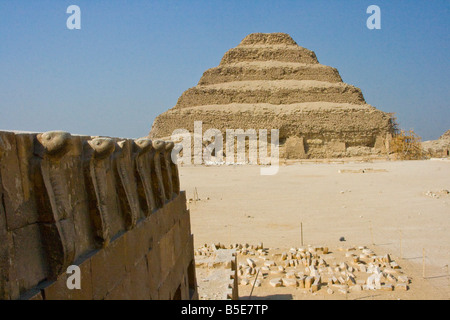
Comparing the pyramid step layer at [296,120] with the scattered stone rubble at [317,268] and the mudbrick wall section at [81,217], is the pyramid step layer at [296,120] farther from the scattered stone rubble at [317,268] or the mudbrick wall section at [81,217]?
the mudbrick wall section at [81,217]

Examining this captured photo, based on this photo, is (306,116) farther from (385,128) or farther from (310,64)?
(310,64)

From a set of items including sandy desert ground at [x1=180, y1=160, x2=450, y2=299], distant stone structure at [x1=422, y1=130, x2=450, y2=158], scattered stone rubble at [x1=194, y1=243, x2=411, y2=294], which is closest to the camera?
scattered stone rubble at [x1=194, y1=243, x2=411, y2=294]

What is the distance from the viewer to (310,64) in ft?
233

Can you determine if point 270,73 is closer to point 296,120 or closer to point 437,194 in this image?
point 296,120

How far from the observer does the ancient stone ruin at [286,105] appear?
57562mm

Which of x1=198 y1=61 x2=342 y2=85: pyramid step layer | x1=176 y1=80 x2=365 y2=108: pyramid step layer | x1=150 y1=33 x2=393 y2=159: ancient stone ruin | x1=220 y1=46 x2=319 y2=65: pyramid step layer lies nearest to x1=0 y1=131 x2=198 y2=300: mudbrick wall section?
x1=150 y1=33 x2=393 y2=159: ancient stone ruin

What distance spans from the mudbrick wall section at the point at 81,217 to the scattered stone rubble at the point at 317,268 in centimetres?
373

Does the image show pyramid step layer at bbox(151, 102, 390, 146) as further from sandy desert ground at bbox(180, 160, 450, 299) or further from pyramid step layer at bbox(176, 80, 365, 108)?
sandy desert ground at bbox(180, 160, 450, 299)

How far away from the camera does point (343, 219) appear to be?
13.5 metres

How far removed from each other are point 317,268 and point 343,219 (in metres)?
5.81

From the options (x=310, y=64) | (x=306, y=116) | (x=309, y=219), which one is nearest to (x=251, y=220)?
(x=309, y=219)

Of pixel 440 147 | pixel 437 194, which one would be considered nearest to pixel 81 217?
pixel 437 194

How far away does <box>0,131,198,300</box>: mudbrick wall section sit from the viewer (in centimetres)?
177

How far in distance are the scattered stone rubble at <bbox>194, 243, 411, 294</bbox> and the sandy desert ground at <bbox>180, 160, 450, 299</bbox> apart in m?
0.37
